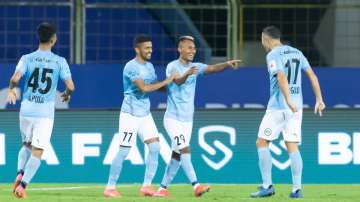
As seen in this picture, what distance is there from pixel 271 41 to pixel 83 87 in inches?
248

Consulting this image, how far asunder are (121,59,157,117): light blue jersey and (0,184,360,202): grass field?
100 cm

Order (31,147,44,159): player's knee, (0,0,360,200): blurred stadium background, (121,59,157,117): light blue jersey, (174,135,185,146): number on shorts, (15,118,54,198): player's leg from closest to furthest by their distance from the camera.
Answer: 1. (15,118,54,198): player's leg
2. (31,147,44,159): player's knee
3. (121,59,157,117): light blue jersey
4. (174,135,185,146): number on shorts
5. (0,0,360,200): blurred stadium background

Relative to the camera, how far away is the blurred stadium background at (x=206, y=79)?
59.6 ft

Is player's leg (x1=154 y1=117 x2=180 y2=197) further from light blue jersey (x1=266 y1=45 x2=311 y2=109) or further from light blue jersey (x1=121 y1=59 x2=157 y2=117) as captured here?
light blue jersey (x1=266 y1=45 x2=311 y2=109)

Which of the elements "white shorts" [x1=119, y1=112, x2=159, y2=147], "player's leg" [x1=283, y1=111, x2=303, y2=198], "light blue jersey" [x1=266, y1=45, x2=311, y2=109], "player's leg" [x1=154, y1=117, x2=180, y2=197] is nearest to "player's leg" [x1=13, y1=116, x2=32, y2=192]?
"white shorts" [x1=119, y1=112, x2=159, y2=147]

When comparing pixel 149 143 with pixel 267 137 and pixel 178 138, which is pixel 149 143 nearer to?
pixel 178 138

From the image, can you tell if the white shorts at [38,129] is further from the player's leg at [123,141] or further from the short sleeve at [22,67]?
the player's leg at [123,141]

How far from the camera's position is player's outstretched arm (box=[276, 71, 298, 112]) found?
1349 centimetres

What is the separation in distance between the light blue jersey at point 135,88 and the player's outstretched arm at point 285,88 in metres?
1.64

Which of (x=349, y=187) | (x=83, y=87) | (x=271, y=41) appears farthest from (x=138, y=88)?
(x=83, y=87)

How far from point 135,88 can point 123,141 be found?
632 millimetres

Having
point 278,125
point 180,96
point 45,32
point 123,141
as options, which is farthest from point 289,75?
point 45,32

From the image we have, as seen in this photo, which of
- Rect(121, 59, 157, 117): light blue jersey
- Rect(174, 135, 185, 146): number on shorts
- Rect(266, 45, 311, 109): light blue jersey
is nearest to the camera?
Rect(266, 45, 311, 109): light blue jersey

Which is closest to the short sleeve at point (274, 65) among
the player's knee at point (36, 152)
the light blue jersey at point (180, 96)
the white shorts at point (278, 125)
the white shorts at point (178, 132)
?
the white shorts at point (278, 125)
